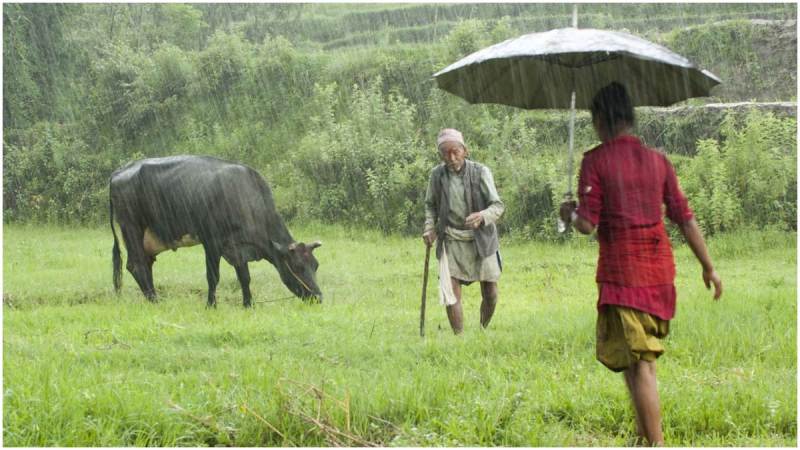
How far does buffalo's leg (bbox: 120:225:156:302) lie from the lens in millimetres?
9641

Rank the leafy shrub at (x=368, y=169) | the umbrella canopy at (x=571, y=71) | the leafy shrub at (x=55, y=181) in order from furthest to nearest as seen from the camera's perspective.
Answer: the leafy shrub at (x=55, y=181), the leafy shrub at (x=368, y=169), the umbrella canopy at (x=571, y=71)

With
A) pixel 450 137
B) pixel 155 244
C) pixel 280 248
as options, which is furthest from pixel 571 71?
pixel 155 244

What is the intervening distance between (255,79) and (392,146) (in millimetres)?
7293

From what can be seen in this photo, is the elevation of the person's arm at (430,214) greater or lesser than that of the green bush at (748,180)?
greater

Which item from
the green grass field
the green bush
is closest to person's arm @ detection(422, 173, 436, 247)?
the green grass field

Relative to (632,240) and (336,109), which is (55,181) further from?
(632,240)

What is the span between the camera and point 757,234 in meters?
11.7

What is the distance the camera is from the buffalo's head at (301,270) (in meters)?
8.93

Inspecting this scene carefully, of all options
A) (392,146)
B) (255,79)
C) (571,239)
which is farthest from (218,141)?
(571,239)

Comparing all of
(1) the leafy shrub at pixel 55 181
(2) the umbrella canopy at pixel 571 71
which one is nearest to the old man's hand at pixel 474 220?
(2) the umbrella canopy at pixel 571 71

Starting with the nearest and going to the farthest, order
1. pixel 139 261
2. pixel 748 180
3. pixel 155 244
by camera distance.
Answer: pixel 139 261
pixel 155 244
pixel 748 180

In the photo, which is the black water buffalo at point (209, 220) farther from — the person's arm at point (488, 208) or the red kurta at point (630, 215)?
the red kurta at point (630, 215)

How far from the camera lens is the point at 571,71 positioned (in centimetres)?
486

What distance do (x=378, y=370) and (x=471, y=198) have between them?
168 centimetres
